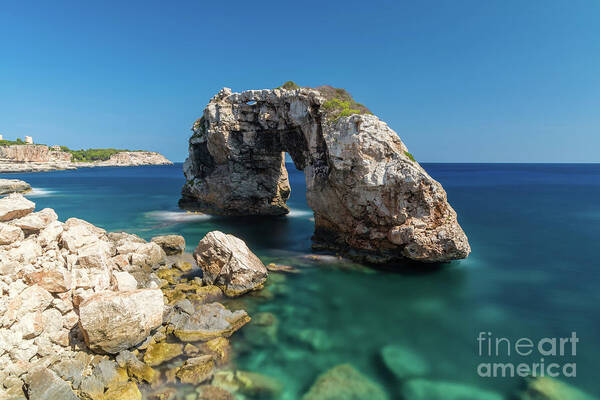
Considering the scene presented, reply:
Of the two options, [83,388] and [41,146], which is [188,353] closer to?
[83,388]

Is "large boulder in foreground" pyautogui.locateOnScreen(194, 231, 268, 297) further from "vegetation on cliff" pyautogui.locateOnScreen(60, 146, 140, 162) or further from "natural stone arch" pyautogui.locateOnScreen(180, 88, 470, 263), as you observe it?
"vegetation on cliff" pyautogui.locateOnScreen(60, 146, 140, 162)

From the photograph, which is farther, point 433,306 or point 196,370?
point 433,306

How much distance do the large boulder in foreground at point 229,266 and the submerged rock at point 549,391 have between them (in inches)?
414

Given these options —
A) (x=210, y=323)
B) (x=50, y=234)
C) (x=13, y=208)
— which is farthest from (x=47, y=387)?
(x=13, y=208)

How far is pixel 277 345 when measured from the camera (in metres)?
10.7

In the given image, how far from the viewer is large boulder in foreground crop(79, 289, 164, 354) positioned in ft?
28.7

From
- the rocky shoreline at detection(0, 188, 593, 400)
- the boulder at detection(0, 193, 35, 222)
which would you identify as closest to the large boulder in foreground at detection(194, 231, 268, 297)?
the rocky shoreline at detection(0, 188, 593, 400)

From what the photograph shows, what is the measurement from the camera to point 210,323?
11.1 meters

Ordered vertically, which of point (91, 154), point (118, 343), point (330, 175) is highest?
point (91, 154)

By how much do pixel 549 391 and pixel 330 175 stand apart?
46.1 feet

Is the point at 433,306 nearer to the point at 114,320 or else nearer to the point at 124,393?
the point at 124,393

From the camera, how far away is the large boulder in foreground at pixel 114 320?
8.76 m

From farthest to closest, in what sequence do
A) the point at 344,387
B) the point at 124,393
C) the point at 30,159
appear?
the point at 30,159 < the point at 344,387 < the point at 124,393

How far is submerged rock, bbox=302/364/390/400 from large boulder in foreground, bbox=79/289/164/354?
544cm
